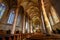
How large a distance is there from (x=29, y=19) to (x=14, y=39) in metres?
8.62

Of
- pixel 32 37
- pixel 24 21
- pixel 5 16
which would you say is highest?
pixel 5 16

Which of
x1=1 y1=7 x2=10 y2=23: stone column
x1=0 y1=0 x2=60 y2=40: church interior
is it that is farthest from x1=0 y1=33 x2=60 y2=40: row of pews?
x1=1 y1=7 x2=10 y2=23: stone column

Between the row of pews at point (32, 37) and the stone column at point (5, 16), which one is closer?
the row of pews at point (32, 37)

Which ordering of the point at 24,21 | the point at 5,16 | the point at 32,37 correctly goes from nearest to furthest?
the point at 32,37, the point at 5,16, the point at 24,21

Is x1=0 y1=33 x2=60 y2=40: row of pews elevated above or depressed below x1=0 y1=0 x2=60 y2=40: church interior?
below

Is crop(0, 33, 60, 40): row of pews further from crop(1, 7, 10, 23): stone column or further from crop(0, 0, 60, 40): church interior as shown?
crop(1, 7, 10, 23): stone column

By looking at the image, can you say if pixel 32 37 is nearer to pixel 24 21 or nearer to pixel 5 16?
pixel 24 21

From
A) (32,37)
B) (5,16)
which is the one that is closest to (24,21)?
(5,16)

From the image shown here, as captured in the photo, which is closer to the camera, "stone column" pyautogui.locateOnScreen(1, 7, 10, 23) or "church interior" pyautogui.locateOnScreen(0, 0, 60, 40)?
"church interior" pyautogui.locateOnScreen(0, 0, 60, 40)

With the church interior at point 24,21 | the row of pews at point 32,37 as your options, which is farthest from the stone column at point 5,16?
the row of pews at point 32,37

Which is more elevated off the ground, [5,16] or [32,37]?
[5,16]

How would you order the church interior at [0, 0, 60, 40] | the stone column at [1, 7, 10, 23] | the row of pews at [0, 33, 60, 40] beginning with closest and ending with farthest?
the row of pews at [0, 33, 60, 40], the church interior at [0, 0, 60, 40], the stone column at [1, 7, 10, 23]

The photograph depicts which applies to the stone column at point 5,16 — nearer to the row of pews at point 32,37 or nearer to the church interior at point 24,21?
the church interior at point 24,21

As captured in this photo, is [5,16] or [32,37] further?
[5,16]
